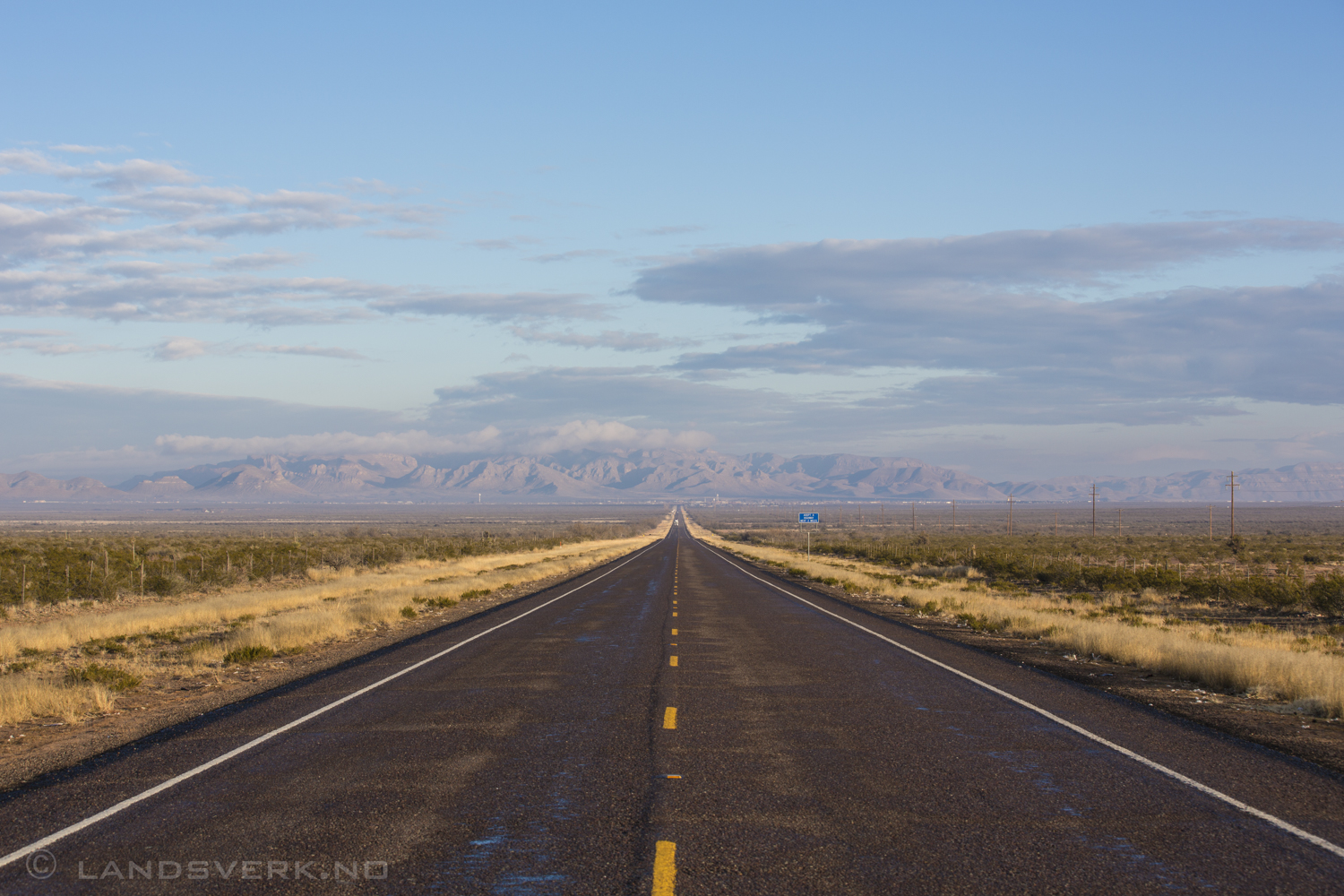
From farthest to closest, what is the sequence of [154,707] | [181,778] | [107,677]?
[107,677], [154,707], [181,778]

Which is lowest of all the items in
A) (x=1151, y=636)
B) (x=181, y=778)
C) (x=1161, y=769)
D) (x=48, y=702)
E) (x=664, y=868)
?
(x=48, y=702)

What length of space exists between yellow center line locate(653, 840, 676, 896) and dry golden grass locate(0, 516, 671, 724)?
861cm

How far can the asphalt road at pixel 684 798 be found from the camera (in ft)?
18.0

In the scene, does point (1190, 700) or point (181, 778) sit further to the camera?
point (1190, 700)

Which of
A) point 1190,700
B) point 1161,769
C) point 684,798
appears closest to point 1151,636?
point 1190,700

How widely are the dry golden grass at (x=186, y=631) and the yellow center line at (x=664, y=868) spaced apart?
28.2 ft

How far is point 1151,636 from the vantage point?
56.6 ft

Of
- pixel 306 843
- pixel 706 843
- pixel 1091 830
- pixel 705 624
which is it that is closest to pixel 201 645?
pixel 705 624

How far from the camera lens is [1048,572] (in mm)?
41375

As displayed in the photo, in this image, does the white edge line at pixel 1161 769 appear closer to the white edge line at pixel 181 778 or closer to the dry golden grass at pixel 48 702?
the white edge line at pixel 181 778

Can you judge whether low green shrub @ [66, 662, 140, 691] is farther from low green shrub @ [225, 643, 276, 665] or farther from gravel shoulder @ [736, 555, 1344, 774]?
gravel shoulder @ [736, 555, 1344, 774]

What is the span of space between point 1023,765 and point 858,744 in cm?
152

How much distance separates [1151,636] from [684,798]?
13722 millimetres

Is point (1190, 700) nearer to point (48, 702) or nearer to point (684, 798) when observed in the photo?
point (684, 798)
